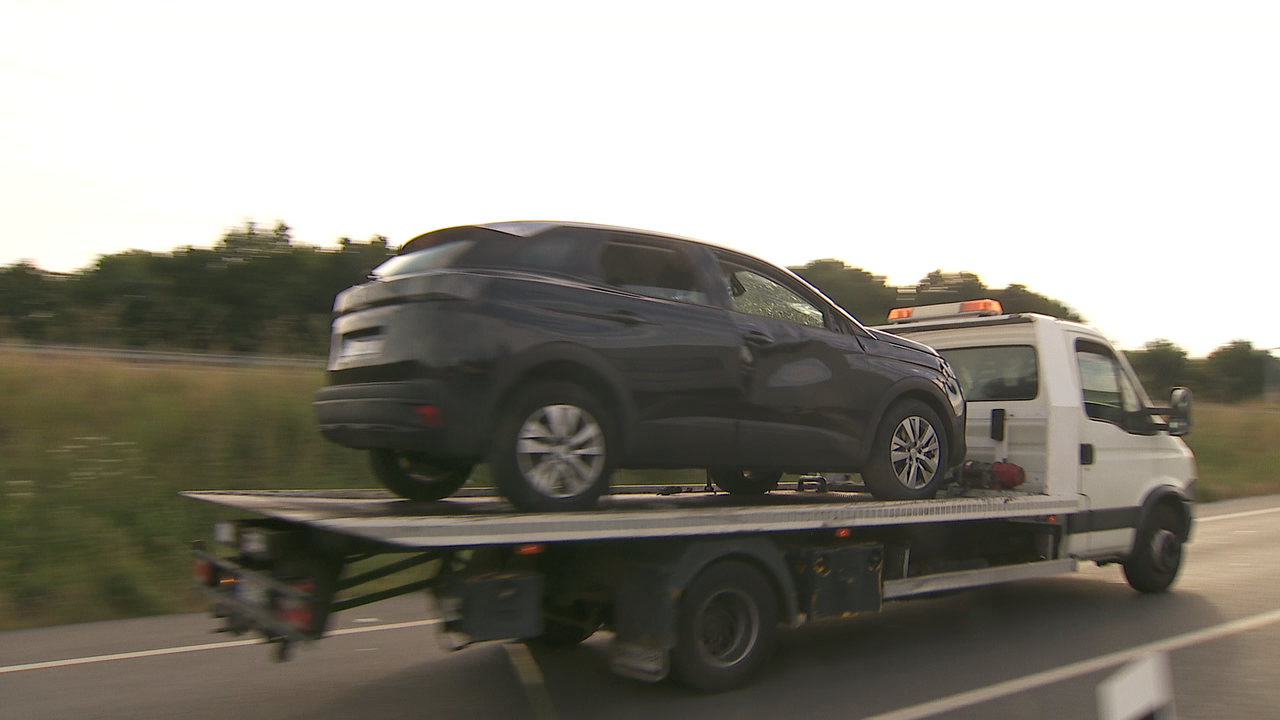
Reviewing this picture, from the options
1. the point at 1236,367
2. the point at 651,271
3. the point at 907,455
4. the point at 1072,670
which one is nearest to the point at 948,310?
the point at 907,455

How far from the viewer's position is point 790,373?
20.1 feet

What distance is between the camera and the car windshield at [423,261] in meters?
5.13

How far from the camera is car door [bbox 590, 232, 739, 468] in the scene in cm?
534

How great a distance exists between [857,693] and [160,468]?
7177mm

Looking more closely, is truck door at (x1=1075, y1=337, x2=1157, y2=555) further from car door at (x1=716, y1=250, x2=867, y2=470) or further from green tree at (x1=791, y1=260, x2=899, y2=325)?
green tree at (x1=791, y1=260, x2=899, y2=325)

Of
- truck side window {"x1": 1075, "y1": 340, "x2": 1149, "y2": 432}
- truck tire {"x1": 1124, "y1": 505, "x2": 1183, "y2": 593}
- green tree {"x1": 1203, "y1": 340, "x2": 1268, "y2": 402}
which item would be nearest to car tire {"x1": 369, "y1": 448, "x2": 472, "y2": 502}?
truck side window {"x1": 1075, "y1": 340, "x2": 1149, "y2": 432}

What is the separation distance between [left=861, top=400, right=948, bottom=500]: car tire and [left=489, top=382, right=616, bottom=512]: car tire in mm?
2271

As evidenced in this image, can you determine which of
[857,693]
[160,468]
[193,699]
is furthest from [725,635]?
[160,468]

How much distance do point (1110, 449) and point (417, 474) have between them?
5.38 m

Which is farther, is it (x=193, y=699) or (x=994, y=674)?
(x=994, y=674)

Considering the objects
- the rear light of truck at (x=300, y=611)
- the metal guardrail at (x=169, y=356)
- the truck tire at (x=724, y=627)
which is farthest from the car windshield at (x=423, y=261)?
the metal guardrail at (x=169, y=356)

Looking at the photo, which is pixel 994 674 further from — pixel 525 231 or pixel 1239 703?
pixel 525 231

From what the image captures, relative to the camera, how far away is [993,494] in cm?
729

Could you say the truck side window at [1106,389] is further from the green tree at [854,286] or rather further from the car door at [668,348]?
the green tree at [854,286]
